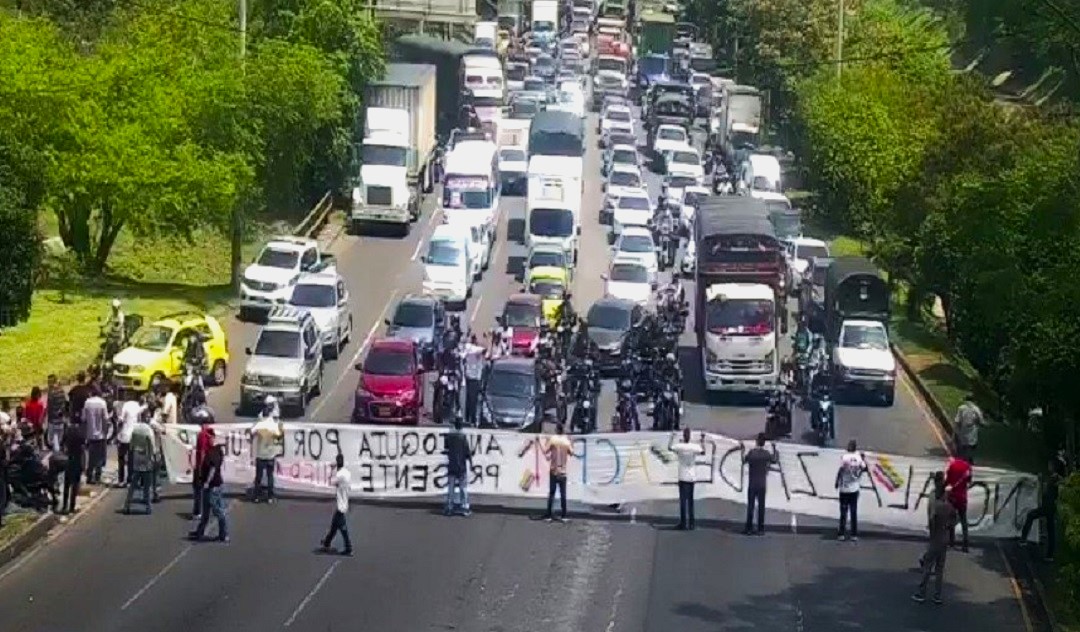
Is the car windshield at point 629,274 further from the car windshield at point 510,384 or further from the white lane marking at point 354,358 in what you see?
the car windshield at point 510,384

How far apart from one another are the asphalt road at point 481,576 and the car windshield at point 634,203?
33.3 meters

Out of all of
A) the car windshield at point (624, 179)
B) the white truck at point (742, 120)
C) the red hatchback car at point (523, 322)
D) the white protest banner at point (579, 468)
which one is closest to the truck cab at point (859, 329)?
the red hatchback car at point (523, 322)

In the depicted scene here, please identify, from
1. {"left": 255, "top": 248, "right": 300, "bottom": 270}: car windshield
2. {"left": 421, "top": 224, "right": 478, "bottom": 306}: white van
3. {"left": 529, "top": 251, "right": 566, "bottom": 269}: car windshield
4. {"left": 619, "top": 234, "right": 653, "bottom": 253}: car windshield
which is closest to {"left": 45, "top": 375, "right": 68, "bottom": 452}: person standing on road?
{"left": 255, "top": 248, "right": 300, "bottom": 270}: car windshield

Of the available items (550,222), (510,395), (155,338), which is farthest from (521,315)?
(550,222)

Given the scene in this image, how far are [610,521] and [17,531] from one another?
8.34m

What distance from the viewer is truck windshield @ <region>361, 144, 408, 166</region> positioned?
64.3m

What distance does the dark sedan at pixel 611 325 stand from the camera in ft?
148

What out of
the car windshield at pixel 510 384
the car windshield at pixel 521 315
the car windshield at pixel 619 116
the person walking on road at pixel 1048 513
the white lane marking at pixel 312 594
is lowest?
the white lane marking at pixel 312 594

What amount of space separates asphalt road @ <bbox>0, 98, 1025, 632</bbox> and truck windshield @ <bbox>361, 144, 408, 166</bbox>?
3293 centimetres

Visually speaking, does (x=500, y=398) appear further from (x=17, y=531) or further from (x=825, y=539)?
(x=17, y=531)

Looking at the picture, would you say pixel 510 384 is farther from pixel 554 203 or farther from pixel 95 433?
pixel 554 203

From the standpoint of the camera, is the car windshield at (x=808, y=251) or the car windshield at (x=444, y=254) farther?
the car windshield at (x=808, y=251)

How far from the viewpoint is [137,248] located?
6103cm

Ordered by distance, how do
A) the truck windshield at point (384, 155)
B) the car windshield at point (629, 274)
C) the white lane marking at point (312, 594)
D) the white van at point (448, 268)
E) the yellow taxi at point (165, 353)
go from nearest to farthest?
1. the white lane marking at point (312, 594)
2. the yellow taxi at point (165, 353)
3. the white van at point (448, 268)
4. the car windshield at point (629, 274)
5. the truck windshield at point (384, 155)
